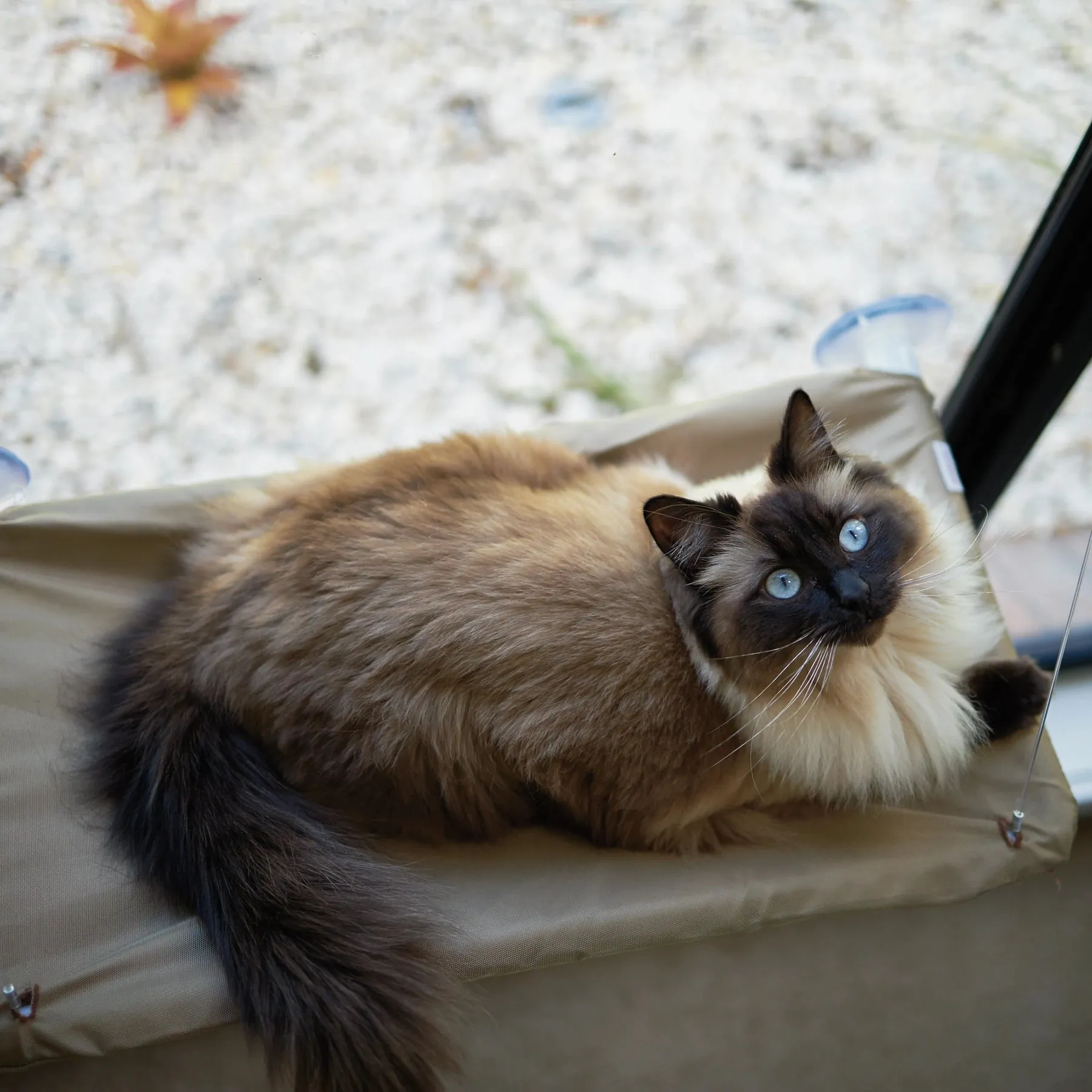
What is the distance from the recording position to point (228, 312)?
202 centimetres

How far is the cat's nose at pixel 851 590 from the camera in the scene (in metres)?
1.09

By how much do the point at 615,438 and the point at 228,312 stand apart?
915mm

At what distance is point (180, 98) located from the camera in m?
2.11

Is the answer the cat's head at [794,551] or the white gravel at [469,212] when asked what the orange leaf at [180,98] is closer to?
the white gravel at [469,212]

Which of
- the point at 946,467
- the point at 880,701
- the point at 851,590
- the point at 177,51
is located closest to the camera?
the point at 851,590

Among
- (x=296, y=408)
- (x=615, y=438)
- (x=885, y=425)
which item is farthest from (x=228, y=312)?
(x=885, y=425)

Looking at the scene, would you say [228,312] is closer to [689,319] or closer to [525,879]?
[689,319]

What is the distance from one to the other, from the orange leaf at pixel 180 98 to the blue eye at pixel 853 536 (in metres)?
1.72

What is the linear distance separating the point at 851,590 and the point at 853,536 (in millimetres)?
83

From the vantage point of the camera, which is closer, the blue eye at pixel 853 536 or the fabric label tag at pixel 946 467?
the blue eye at pixel 853 536

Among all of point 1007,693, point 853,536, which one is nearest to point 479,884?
point 853,536

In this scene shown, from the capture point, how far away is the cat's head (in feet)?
3.64

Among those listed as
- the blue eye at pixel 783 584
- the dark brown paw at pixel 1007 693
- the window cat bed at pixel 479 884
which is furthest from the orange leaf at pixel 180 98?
the dark brown paw at pixel 1007 693

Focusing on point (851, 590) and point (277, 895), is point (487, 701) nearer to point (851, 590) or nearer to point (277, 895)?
point (277, 895)
